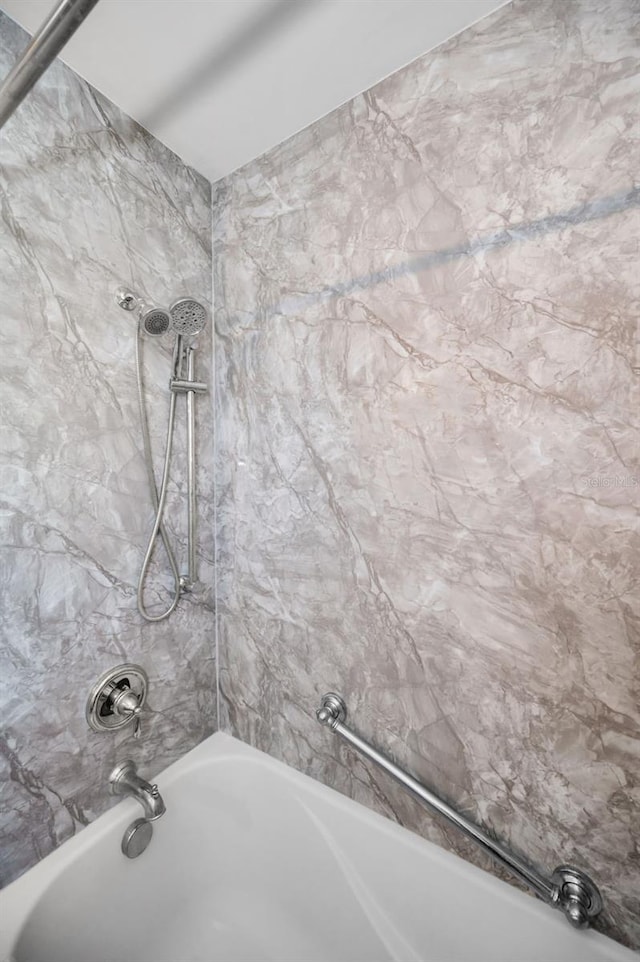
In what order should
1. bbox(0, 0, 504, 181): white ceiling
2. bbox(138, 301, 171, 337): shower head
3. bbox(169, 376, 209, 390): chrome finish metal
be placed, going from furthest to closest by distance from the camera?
bbox(169, 376, 209, 390): chrome finish metal, bbox(138, 301, 171, 337): shower head, bbox(0, 0, 504, 181): white ceiling

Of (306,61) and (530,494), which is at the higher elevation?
(306,61)

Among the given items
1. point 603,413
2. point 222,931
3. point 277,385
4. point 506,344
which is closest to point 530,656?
point 603,413

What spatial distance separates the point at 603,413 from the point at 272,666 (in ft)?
3.62

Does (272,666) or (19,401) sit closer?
(19,401)

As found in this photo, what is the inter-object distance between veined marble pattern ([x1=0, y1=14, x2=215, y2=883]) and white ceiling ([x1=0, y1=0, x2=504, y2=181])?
87mm

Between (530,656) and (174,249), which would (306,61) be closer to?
(174,249)

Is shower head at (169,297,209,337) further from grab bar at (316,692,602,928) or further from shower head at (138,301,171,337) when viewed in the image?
grab bar at (316,692,602,928)

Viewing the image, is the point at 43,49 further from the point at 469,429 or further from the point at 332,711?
the point at 332,711

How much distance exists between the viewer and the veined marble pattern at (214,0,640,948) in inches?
29.3

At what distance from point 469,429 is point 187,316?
2.53 ft

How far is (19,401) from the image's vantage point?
889 mm

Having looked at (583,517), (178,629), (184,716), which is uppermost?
(583,517)

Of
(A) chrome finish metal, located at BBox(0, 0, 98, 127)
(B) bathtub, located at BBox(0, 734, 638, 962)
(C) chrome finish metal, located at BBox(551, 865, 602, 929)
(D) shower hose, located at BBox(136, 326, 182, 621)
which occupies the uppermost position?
(A) chrome finish metal, located at BBox(0, 0, 98, 127)

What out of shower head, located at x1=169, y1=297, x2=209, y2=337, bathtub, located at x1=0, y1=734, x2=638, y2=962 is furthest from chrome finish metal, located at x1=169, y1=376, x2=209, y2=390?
bathtub, located at x1=0, y1=734, x2=638, y2=962
